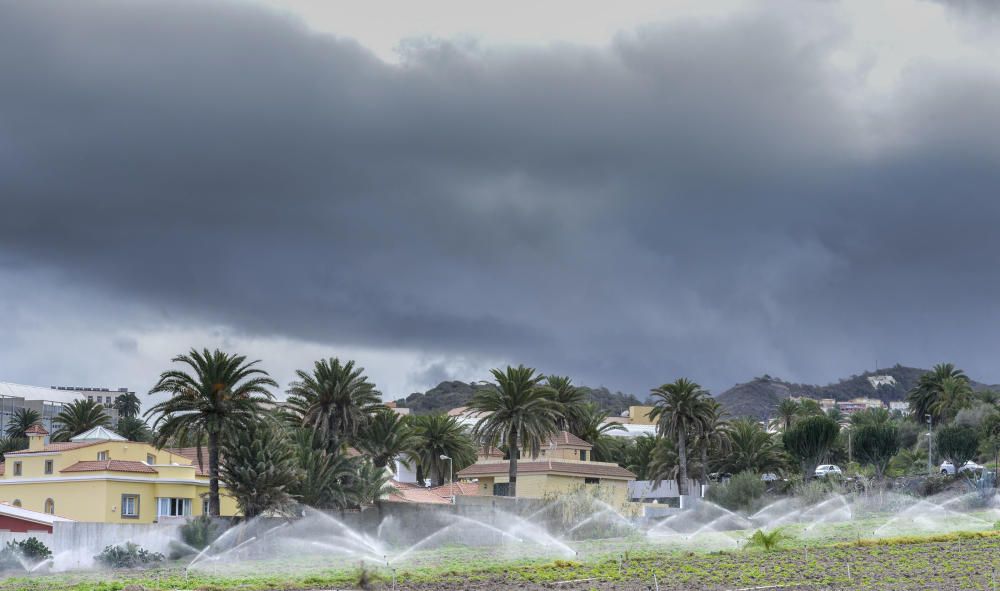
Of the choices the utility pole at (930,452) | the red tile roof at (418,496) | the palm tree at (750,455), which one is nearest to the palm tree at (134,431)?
the red tile roof at (418,496)

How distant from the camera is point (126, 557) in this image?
215ft

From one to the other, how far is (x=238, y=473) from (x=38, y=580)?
72.6ft

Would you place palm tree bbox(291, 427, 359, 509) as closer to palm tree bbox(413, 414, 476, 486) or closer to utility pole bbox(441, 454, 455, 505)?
utility pole bbox(441, 454, 455, 505)

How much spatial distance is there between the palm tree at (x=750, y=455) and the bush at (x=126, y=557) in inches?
2983

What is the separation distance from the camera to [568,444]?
116 meters

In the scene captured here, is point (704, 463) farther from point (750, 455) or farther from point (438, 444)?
point (438, 444)

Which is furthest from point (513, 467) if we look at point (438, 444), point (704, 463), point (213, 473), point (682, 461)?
point (213, 473)

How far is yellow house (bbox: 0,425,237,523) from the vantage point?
3206 inches

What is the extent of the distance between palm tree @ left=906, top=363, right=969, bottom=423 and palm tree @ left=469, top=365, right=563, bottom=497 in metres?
104

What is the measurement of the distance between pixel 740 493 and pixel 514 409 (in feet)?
73.7

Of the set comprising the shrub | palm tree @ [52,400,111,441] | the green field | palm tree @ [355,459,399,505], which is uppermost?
palm tree @ [52,400,111,441]

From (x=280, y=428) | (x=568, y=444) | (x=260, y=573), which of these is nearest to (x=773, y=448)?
(x=568, y=444)

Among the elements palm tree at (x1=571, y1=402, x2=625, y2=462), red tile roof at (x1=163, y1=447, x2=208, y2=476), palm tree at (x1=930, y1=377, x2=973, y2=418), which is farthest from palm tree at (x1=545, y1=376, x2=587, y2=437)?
palm tree at (x1=930, y1=377, x2=973, y2=418)

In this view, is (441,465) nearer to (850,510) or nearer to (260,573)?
(850,510)
